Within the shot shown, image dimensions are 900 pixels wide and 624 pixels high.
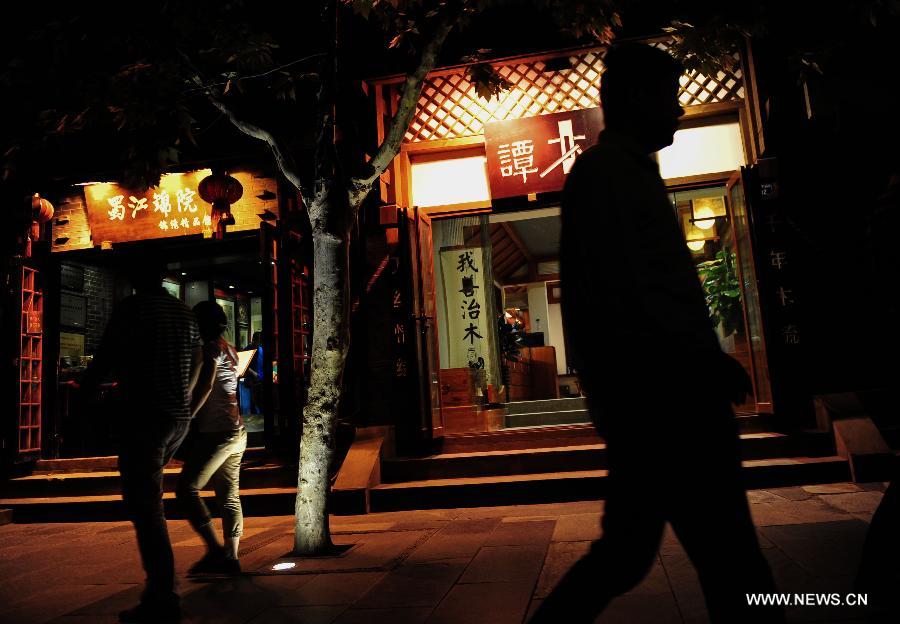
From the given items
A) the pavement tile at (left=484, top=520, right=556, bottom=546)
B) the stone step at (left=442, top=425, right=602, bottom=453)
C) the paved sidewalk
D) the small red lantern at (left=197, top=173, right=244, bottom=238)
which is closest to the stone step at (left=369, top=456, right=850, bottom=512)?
the paved sidewalk

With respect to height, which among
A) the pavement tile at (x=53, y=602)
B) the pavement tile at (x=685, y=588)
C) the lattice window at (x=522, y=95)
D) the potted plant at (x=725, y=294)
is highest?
the lattice window at (x=522, y=95)

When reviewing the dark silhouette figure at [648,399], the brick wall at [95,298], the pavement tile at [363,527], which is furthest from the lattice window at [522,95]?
the brick wall at [95,298]

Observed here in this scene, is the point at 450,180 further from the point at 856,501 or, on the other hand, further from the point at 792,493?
the point at 856,501

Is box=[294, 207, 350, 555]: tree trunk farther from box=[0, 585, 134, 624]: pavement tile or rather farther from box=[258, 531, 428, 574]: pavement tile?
box=[0, 585, 134, 624]: pavement tile

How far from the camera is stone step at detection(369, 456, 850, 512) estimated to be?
664 centimetres

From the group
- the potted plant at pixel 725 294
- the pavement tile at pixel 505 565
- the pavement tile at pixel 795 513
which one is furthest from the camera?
the potted plant at pixel 725 294

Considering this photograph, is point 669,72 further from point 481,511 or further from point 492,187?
point 492,187

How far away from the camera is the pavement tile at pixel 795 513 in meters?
5.06

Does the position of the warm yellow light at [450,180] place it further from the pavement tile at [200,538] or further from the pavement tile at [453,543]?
the pavement tile at [200,538]

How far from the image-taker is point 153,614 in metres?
3.67

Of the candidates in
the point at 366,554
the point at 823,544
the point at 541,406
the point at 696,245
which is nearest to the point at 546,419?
the point at 541,406

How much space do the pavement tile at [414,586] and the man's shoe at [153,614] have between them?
107 centimetres

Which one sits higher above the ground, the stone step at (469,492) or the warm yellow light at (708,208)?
the warm yellow light at (708,208)

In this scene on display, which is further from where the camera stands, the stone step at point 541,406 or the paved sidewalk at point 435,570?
the stone step at point 541,406
